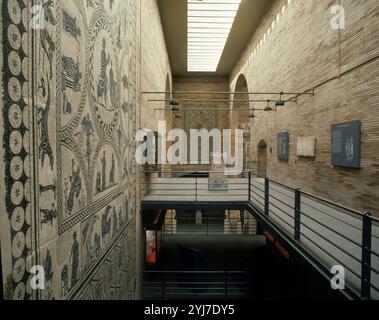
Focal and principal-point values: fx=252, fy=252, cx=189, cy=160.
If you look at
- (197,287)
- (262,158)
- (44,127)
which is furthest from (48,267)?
(262,158)

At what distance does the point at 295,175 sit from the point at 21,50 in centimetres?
827

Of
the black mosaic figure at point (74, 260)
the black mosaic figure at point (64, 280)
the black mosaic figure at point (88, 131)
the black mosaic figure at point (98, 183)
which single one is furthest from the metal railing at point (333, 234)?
the black mosaic figure at point (64, 280)

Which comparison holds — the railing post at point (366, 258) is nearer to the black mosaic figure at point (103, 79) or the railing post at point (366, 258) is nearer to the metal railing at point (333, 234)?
the metal railing at point (333, 234)

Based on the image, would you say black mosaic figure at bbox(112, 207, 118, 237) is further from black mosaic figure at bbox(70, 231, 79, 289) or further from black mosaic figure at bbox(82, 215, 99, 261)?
black mosaic figure at bbox(70, 231, 79, 289)

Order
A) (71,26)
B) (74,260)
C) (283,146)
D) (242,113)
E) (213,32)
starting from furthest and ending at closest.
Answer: (242,113)
(213,32)
(283,146)
(74,260)
(71,26)

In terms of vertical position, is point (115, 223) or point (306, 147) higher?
point (306, 147)

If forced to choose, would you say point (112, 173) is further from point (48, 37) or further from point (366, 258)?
point (366, 258)

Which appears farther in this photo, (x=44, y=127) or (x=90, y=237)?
(x=90, y=237)

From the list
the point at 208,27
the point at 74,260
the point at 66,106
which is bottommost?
the point at 74,260

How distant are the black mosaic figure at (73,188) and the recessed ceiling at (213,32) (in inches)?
409

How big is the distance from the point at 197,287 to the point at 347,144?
19.6ft

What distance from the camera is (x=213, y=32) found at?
13.4m
